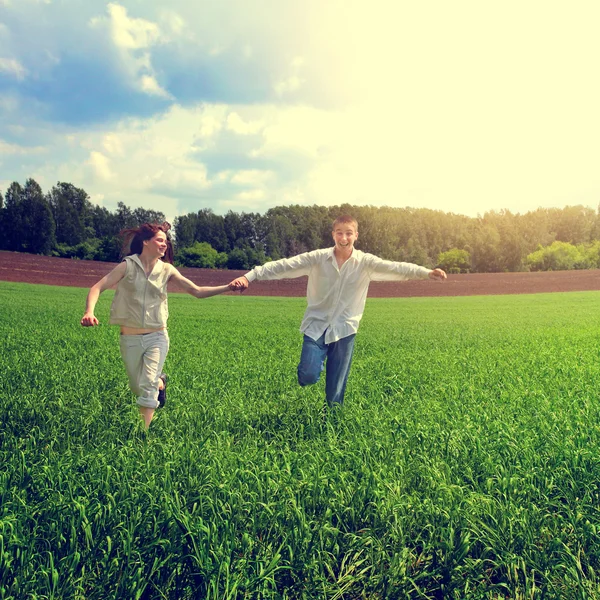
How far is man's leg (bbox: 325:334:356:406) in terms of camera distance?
20.7 ft

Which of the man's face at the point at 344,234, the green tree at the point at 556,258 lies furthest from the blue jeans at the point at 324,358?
the green tree at the point at 556,258

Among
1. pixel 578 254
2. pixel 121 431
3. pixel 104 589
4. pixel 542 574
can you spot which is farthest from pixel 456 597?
pixel 578 254

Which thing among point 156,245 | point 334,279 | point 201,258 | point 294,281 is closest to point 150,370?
point 156,245

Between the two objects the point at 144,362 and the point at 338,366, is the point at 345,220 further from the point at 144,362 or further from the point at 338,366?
the point at 144,362

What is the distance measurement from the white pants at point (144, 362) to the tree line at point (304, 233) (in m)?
41.5

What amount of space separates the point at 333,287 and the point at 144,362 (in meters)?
2.03

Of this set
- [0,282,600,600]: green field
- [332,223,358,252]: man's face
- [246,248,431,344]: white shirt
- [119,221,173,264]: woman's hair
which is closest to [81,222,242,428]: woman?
[119,221,173,264]: woman's hair

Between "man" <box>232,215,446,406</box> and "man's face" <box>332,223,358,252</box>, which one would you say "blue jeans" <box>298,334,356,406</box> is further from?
"man's face" <box>332,223,358,252</box>

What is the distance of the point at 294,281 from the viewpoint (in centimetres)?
4569

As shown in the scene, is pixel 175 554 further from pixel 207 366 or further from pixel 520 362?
pixel 520 362

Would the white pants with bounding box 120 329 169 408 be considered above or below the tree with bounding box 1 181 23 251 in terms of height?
below

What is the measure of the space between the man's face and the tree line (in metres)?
41.6

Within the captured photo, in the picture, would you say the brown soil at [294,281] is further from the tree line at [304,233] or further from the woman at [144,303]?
the woman at [144,303]

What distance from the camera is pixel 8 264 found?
137 feet
